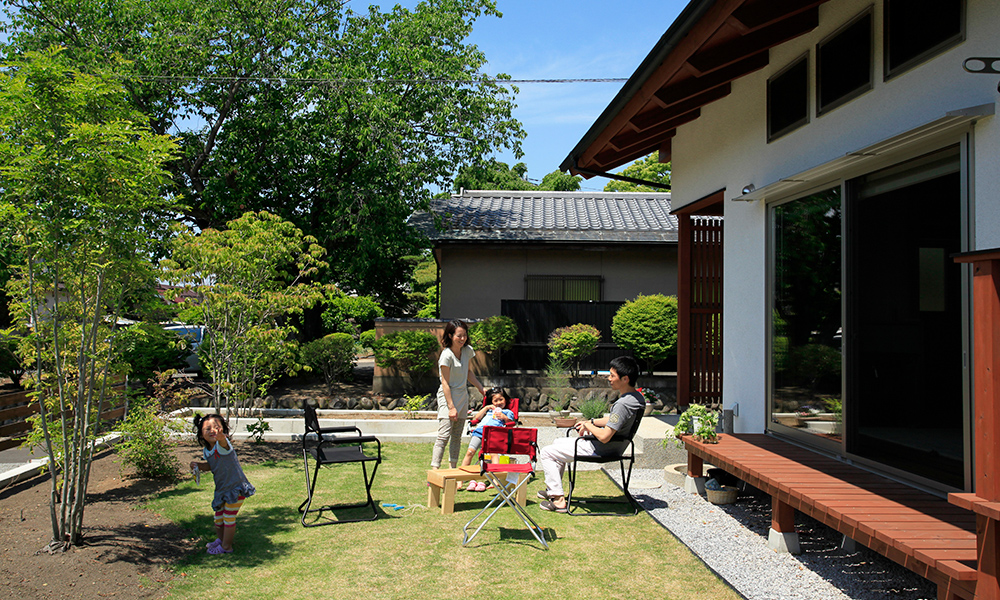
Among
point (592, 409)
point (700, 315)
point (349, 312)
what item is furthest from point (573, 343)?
point (349, 312)

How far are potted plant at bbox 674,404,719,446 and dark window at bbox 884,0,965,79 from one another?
3.31 metres

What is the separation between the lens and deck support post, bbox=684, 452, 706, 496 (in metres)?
6.98

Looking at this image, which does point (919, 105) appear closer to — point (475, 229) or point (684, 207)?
point (684, 207)

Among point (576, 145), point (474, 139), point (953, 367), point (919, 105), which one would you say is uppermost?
point (474, 139)

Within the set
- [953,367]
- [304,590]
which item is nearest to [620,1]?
[953,367]

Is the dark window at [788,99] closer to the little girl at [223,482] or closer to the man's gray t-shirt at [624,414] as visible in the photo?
the man's gray t-shirt at [624,414]

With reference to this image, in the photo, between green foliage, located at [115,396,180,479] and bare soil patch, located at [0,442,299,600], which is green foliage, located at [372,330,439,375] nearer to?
green foliage, located at [115,396,180,479]

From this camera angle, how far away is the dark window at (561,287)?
16.3 m

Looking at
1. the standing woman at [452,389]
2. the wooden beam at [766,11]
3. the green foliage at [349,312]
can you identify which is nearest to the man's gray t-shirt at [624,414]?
the standing woman at [452,389]

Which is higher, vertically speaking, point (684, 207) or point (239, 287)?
point (684, 207)

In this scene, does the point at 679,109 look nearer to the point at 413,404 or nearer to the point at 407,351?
the point at 413,404

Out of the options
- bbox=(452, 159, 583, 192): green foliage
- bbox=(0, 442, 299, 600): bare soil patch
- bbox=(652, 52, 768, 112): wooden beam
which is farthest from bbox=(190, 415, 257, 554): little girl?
bbox=(452, 159, 583, 192): green foliage

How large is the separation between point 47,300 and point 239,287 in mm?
4181

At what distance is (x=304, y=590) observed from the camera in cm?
440
